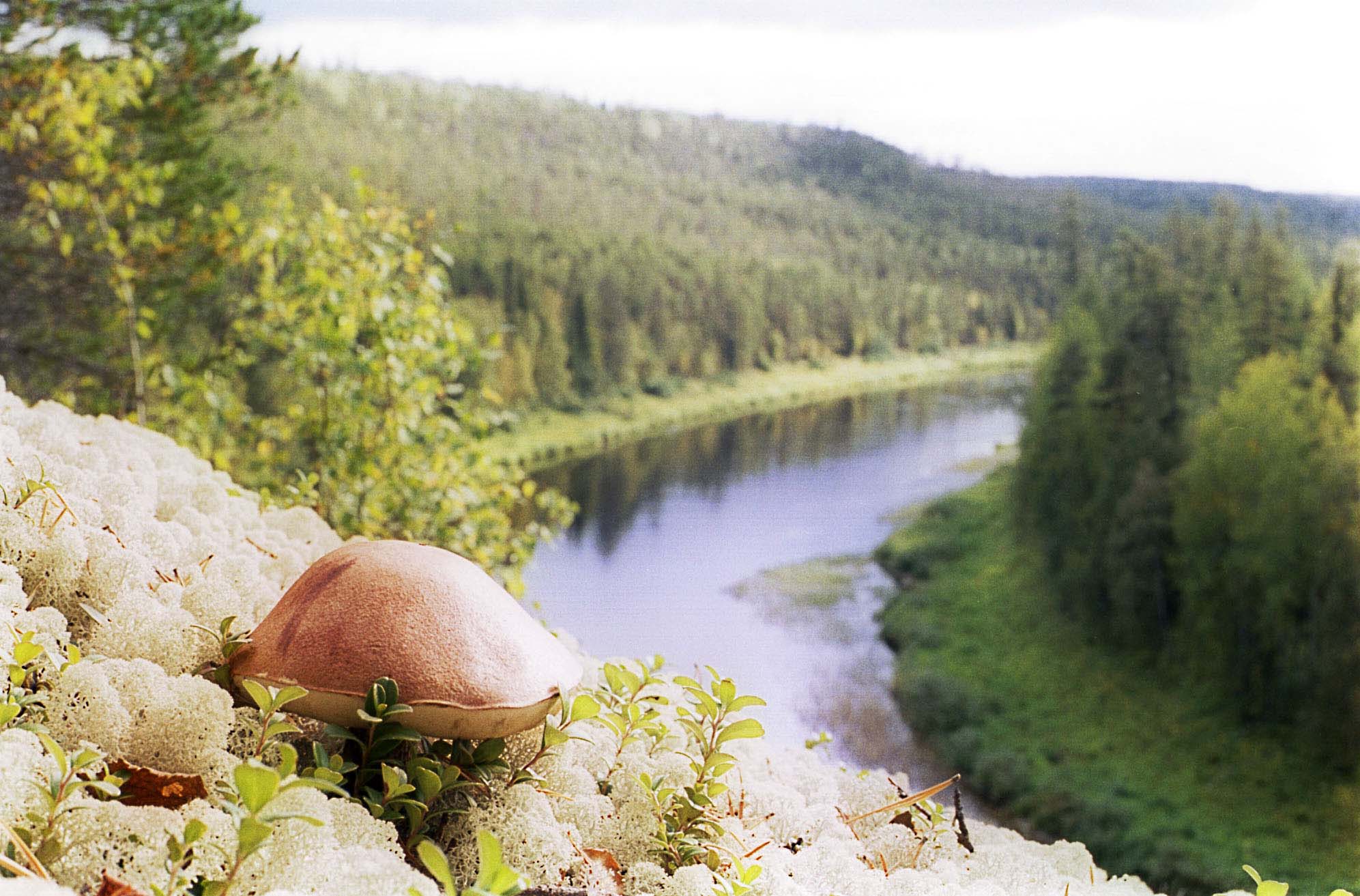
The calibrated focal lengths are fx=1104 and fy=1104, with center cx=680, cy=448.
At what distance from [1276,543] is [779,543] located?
250 inches

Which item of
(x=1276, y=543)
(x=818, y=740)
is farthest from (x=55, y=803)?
(x=1276, y=543)

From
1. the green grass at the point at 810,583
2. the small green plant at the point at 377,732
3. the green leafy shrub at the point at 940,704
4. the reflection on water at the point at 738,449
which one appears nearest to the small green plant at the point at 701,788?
the small green plant at the point at 377,732

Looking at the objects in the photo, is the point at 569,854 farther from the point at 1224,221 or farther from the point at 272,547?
the point at 1224,221

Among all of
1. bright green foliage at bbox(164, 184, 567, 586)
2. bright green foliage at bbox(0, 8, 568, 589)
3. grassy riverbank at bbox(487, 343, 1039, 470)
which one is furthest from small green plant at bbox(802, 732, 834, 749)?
grassy riverbank at bbox(487, 343, 1039, 470)

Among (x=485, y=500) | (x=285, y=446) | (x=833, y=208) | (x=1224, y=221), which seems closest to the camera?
(x=485, y=500)

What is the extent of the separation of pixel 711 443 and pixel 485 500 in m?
14.8

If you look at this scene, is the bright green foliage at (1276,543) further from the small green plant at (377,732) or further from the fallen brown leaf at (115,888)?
the fallen brown leaf at (115,888)

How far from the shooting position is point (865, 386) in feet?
66.9

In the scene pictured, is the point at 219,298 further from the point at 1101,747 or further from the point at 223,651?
the point at 1101,747

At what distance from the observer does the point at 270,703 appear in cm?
51

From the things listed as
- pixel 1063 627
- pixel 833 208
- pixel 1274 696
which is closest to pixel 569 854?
pixel 1274 696

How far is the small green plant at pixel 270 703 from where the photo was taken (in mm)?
509

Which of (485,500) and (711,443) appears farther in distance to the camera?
(711,443)

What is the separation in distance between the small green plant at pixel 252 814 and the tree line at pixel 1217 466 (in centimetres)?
869
